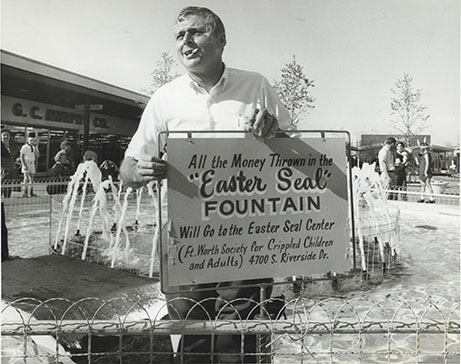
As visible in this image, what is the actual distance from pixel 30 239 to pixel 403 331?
3.06m

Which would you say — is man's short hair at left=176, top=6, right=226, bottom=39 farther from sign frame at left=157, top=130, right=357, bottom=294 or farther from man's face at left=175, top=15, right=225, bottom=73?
sign frame at left=157, top=130, right=357, bottom=294

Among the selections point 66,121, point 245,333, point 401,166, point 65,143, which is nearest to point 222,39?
point 245,333

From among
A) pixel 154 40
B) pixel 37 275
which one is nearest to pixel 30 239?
pixel 37 275

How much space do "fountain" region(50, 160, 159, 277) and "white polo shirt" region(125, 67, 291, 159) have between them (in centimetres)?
163

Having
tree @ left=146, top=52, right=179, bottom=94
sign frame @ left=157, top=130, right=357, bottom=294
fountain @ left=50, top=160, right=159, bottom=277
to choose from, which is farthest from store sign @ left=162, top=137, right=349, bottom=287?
fountain @ left=50, top=160, right=159, bottom=277

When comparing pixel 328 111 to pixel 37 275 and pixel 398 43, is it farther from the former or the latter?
pixel 37 275

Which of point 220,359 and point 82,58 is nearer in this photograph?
point 220,359

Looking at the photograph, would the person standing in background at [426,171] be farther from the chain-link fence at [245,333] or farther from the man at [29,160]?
the man at [29,160]

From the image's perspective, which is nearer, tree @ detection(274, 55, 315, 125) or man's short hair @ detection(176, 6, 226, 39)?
man's short hair @ detection(176, 6, 226, 39)

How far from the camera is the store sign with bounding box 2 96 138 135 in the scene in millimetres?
3754

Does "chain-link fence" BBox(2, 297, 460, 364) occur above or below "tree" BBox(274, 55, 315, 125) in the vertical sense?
below

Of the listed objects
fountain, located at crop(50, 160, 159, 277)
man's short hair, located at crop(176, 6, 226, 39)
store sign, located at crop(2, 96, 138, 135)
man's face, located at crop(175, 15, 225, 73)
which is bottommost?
fountain, located at crop(50, 160, 159, 277)

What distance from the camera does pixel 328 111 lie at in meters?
2.15

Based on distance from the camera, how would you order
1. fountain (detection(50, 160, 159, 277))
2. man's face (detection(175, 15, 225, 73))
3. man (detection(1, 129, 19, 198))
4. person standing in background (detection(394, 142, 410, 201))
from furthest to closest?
person standing in background (detection(394, 142, 410, 201))
man (detection(1, 129, 19, 198))
fountain (detection(50, 160, 159, 277))
man's face (detection(175, 15, 225, 73))
